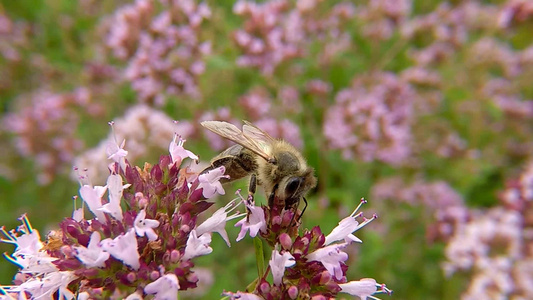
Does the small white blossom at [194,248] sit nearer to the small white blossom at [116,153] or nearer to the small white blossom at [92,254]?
the small white blossom at [92,254]

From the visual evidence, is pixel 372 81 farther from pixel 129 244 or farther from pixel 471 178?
pixel 129 244

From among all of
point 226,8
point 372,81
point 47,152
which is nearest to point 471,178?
point 372,81

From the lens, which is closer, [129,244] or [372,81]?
[129,244]

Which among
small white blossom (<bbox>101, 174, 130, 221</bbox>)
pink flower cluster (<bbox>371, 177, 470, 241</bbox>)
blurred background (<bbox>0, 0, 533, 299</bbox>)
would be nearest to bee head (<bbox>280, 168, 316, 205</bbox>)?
small white blossom (<bbox>101, 174, 130, 221</bbox>)

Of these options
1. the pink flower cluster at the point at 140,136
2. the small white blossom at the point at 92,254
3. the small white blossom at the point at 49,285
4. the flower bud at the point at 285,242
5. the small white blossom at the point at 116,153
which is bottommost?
the small white blossom at the point at 49,285

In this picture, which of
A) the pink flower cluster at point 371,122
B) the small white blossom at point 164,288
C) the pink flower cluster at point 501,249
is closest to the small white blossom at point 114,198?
the small white blossom at point 164,288

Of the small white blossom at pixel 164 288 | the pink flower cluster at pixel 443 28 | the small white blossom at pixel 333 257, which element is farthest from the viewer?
the pink flower cluster at pixel 443 28

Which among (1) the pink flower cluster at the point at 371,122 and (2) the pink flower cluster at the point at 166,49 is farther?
(1) the pink flower cluster at the point at 371,122
